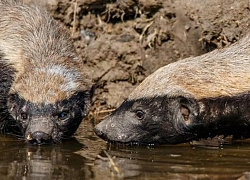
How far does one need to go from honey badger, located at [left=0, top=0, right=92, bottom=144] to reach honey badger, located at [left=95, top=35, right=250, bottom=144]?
622 millimetres

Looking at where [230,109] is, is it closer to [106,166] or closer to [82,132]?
[106,166]

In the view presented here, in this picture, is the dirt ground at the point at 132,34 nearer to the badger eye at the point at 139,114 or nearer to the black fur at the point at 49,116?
the black fur at the point at 49,116

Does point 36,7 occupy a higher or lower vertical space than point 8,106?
higher

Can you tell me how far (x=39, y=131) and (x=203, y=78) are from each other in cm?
187

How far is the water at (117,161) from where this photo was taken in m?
7.97

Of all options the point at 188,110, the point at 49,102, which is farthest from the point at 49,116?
the point at 188,110

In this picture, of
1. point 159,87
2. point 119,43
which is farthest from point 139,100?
point 119,43

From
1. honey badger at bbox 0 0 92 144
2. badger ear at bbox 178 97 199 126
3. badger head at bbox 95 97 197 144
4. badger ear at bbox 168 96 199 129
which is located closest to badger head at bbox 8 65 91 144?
honey badger at bbox 0 0 92 144

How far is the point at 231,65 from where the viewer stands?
9242 millimetres

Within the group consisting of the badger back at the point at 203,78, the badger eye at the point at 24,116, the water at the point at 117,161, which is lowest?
the water at the point at 117,161

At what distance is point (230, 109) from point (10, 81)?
2722mm

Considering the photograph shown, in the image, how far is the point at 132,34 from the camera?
12766 millimetres

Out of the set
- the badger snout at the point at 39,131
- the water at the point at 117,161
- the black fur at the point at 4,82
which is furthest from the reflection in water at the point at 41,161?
the black fur at the point at 4,82

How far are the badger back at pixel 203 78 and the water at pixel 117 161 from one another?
2.09 feet
